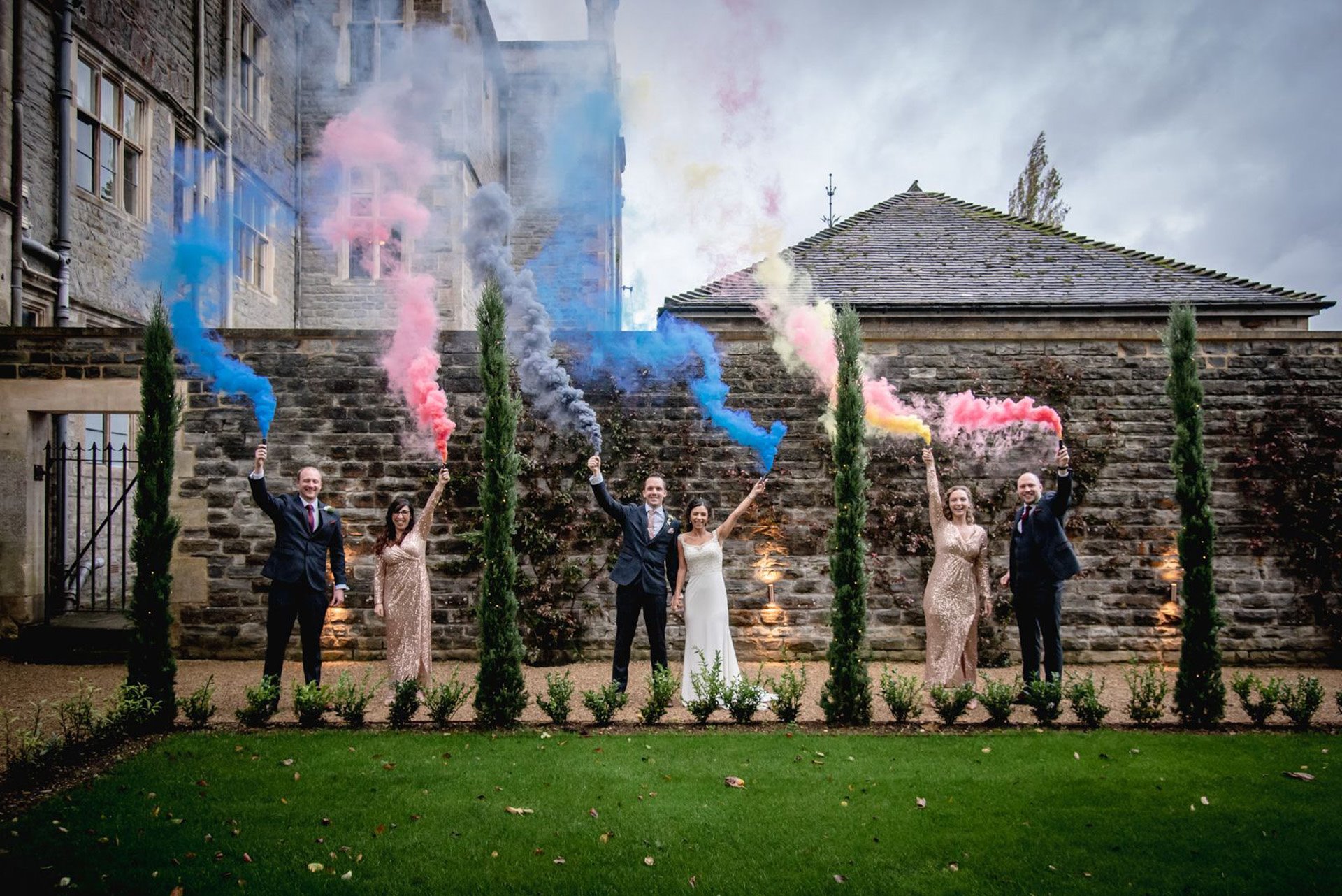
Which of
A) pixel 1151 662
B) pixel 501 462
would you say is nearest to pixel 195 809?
pixel 501 462

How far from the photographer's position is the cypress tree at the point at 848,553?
646 centimetres

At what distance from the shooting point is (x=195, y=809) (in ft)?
14.6

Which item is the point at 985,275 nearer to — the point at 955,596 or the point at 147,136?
the point at 955,596

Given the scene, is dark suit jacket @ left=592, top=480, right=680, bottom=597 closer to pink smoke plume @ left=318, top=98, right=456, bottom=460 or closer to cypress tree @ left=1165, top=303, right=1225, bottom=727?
cypress tree @ left=1165, top=303, right=1225, bottom=727

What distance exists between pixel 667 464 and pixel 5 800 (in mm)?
6499

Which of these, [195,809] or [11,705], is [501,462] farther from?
[11,705]

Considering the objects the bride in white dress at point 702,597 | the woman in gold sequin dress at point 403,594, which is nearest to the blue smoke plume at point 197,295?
the woman in gold sequin dress at point 403,594

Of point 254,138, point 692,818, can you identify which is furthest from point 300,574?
point 254,138

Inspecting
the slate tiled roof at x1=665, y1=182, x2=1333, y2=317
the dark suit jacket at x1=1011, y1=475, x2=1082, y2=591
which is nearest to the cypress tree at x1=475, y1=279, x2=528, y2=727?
the dark suit jacket at x1=1011, y1=475, x2=1082, y2=591

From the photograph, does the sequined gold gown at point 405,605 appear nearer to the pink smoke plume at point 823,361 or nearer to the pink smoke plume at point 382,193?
the pink smoke plume at point 823,361

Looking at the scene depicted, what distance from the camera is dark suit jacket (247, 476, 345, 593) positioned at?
6.67m

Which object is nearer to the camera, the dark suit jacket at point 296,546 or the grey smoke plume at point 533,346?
the dark suit jacket at point 296,546

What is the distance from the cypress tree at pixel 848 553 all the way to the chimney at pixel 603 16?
14.1m

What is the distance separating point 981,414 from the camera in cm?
926
